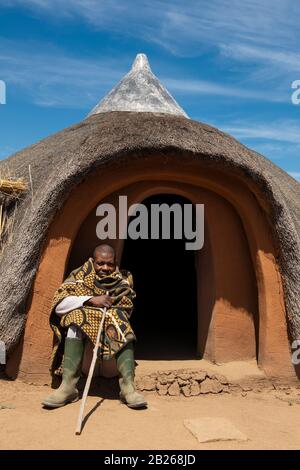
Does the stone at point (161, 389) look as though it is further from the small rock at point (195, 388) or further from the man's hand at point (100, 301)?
the man's hand at point (100, 301)

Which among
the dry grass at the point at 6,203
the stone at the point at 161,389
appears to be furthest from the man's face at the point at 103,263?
the stone at the point at 161,389

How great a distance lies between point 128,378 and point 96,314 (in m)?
0.62

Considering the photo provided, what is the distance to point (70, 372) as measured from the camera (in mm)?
4387

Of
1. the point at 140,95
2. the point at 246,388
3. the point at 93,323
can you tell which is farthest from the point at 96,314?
the point at 140,95

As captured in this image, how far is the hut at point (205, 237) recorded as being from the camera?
4.77m

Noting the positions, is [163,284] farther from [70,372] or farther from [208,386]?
[70,372]

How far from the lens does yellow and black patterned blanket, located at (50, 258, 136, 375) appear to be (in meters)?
4.46

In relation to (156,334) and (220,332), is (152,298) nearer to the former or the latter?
(156,334)

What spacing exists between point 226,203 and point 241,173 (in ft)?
1.70

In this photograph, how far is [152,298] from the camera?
30.6 feet

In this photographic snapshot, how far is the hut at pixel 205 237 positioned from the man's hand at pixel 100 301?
58 centimetres

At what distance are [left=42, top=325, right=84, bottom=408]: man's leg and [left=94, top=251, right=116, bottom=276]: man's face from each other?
0.60 meters

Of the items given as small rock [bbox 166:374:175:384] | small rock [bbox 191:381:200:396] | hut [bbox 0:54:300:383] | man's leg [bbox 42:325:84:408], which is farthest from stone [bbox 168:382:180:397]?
man's leg [bbox 42:325:84:408]

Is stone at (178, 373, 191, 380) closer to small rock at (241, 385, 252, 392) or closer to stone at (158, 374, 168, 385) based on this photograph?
stone at (158, 374, 168, 385)
